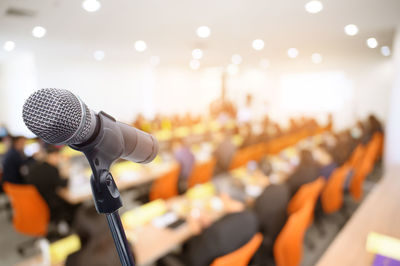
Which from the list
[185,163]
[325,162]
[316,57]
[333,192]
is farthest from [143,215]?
[316,57]

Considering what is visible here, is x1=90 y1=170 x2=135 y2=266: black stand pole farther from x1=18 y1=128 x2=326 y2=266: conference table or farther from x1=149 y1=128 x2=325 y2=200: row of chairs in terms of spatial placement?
x1=149 y1=128 x2=325 y2=200: row of chairs

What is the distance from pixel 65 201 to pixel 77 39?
2.29m

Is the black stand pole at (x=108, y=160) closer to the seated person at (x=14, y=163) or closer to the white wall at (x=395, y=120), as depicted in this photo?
the seated person at (x=14, y=163)

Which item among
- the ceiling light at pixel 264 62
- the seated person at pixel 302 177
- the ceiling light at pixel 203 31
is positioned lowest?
the seated person at pixel 302 177

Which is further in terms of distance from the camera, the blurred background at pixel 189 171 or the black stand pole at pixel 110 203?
the blurred background at pixel 189 171

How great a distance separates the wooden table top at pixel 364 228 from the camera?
1533mm

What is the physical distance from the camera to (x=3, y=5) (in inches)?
52.1

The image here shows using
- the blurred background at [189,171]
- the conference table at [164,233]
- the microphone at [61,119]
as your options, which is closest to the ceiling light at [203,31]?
the blurred background at [189,171]

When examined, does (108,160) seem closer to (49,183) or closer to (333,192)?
(49,183)

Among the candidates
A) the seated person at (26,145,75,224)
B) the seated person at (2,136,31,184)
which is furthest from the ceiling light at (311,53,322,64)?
the seated person at (2,136,31,184)

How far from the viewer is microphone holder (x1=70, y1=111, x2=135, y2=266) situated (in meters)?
0.56

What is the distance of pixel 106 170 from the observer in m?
0.60

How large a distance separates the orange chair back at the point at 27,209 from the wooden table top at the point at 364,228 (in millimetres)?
3159

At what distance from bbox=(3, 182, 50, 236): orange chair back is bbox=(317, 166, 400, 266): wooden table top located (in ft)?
10.4
